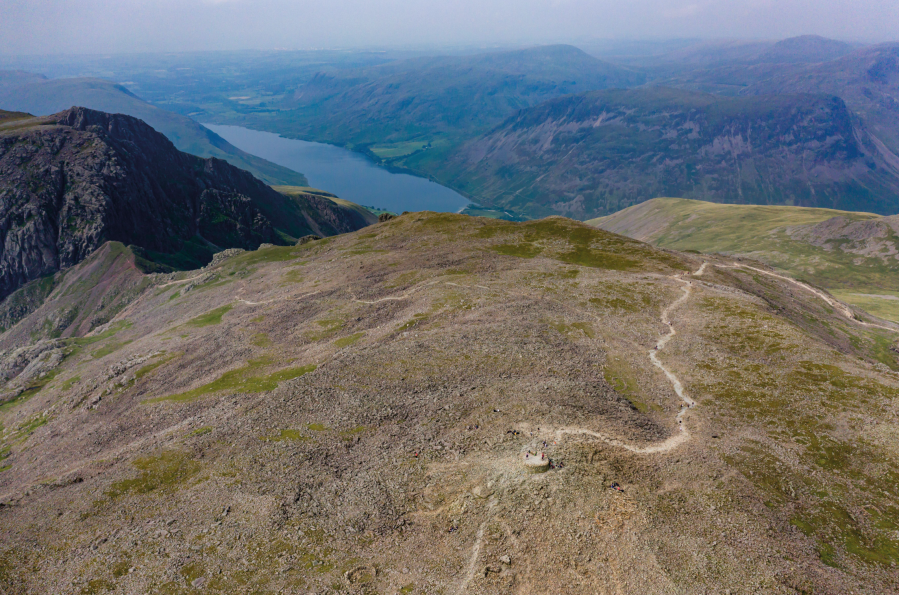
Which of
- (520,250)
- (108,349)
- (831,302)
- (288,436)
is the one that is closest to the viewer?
(288,436)

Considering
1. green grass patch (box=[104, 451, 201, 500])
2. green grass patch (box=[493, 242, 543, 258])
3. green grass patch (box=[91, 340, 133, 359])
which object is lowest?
green grass patch (box=[91, 340, 133, 359])

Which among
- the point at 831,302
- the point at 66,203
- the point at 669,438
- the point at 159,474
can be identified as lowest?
the point at 831,302

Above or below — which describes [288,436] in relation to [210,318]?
above

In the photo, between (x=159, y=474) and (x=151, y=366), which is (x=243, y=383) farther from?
(x=151, y=366)

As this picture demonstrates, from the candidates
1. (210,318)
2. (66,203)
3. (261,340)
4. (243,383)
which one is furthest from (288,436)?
(66,203)

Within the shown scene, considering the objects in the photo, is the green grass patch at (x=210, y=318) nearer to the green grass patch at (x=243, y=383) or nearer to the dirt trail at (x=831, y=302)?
the green grass patch at (x=243, y=383)

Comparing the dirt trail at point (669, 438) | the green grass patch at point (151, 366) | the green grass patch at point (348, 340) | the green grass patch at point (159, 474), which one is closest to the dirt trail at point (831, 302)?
the dirt trail at point (669, 438)

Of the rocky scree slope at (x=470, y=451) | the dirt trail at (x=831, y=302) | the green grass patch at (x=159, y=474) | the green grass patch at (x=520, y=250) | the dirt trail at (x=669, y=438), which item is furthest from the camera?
the green grass patch at (x=520, y=250)

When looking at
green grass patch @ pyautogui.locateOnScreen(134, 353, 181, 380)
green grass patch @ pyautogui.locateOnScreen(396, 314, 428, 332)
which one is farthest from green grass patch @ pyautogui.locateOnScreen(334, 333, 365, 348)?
green grass patch @ pyautogui.locateOnScreen(134, 353, 181, 380)

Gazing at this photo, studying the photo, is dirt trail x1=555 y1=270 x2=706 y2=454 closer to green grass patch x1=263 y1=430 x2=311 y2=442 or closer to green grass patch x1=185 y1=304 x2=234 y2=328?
green grass patch x1=263 y1=430 x2=311 y2=442
